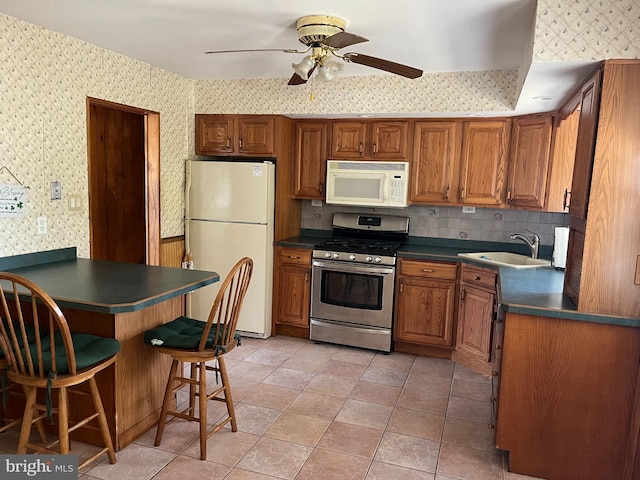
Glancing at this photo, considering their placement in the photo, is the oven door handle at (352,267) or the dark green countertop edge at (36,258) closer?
the dark green countertop edge at (36,258)

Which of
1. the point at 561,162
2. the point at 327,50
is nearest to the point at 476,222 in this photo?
the point at 561,162

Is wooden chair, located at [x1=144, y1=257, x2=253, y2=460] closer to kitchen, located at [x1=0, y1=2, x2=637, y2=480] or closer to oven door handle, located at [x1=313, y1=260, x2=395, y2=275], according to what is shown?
kitchen, located at [x1=0, y1=2, x2=637, y2=480]

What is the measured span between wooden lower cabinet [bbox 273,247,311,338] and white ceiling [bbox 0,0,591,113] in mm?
1662

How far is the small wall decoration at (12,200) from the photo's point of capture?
2791mm

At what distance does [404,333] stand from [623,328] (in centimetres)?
198

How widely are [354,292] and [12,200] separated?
8.46 ft

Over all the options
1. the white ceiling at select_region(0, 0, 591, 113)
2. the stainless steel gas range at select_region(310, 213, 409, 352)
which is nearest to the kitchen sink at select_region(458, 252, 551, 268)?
the stainless steel gas range at select_region(310, 213, 409, 352)

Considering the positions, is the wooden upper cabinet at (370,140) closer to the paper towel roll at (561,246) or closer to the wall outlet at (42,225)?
the paper towel roll at (561,246)

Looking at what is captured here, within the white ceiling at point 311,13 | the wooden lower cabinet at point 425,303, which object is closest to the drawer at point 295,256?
the wooden lower cabinet at point 425,303

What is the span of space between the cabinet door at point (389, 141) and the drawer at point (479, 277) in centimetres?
110

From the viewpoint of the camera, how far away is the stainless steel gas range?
400cm

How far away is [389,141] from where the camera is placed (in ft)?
13.5

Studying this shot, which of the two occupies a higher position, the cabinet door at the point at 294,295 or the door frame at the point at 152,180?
the door frame at the point at 152,180

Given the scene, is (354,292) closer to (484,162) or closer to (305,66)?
(484,162)
